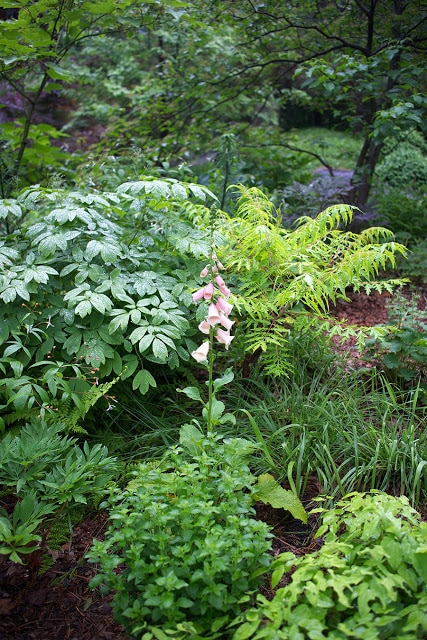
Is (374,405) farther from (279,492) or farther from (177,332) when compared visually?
(177,332)

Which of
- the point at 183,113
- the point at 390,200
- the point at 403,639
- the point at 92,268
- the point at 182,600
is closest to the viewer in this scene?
the point at 403,639

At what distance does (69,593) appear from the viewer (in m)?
1.84

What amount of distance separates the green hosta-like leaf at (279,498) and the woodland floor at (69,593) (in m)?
0.10

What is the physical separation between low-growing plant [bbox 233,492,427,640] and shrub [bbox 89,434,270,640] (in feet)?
0.33

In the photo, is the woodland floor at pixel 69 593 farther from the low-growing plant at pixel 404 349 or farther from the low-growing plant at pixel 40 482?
the low-growing plant at pixel 404 349

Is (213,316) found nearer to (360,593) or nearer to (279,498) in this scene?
(279,498)

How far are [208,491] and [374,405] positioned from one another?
1.26 m

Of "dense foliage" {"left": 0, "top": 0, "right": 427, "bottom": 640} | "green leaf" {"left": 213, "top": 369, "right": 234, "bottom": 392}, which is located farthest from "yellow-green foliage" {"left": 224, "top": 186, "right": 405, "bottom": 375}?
"green leaf" {"left": 213, "top": 369, "right": 234, "bottom": 392}

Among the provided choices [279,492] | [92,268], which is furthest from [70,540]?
[92,268]

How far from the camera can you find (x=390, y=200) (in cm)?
516

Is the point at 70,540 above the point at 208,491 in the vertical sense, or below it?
below

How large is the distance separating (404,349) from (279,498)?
1.31m

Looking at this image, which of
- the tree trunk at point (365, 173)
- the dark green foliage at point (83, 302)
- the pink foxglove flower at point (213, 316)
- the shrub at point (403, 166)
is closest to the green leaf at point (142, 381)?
the dark green foliage at point (83, 302)

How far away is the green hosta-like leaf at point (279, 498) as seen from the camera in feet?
6.52
